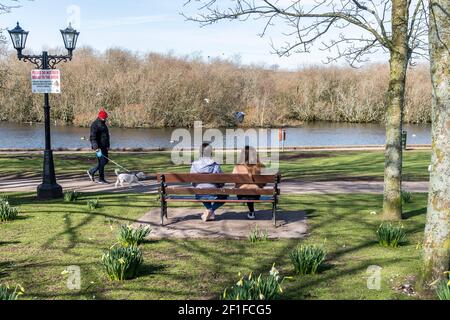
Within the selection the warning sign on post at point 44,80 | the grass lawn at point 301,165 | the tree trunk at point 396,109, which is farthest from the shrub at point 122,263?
the grass lawn at point 301,165

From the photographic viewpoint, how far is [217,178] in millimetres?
7578

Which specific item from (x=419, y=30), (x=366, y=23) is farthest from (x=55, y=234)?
(x=419, y=30)

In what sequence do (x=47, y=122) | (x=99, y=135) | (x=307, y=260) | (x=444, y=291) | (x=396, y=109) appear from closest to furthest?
(x=444, y=291) → (x=307, y=260) → (x=396, y=109) → (x=47, y=122) → (x=99, y=135)

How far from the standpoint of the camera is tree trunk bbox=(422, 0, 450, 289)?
4.53 meters

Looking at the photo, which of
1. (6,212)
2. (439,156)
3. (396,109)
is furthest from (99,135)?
(439,156)

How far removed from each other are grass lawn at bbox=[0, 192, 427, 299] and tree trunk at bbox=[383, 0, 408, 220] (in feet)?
1.23

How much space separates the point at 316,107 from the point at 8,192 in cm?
4834

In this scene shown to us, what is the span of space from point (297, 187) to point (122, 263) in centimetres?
758

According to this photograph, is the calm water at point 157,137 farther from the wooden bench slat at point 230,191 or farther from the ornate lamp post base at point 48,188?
the wooden bench slat at point 230,191

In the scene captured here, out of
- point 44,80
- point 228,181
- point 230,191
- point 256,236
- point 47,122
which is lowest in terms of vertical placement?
point 256,236

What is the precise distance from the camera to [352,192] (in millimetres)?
11023

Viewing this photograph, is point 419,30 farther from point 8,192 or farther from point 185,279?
point 8,192

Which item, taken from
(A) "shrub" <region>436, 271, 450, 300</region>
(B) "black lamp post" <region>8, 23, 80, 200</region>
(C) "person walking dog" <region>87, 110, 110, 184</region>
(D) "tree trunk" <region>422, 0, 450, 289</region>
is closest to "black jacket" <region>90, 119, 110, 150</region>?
(C) "person walking dog" <region>87, 110, 110, 184</region>

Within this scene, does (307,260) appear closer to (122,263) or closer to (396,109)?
(122,263)
